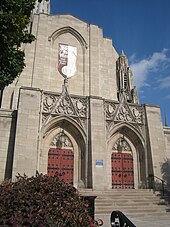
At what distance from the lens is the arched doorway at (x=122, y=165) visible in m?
15.7

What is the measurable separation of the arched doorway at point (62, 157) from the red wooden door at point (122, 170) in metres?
3.21

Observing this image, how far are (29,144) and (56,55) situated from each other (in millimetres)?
10530

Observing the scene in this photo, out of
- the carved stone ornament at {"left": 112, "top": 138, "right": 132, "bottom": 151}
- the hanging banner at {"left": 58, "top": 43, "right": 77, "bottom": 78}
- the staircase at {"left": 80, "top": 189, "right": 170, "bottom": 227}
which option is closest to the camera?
the staircase at {"left": 80, "top": 189, "right": 170, "bottom": 227}

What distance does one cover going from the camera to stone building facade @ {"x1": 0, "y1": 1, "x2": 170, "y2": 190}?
13.7 meters

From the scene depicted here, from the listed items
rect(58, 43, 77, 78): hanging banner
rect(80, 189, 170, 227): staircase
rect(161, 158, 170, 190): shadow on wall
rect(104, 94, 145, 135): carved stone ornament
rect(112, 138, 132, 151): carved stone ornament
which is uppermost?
rect(58, 43, 77, 78): hanging banner

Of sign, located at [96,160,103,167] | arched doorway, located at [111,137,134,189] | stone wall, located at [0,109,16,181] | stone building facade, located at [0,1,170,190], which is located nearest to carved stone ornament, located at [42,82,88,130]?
stone building facade, located at [0,1,170,190]

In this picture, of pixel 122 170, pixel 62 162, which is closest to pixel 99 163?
pixel 62 162

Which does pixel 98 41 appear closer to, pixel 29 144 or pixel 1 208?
pixel 29 144

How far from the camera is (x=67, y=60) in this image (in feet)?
68.1

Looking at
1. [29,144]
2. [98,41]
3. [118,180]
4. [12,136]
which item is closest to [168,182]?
[118,180]

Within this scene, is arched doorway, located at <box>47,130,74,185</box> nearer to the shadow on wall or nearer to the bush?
the shadow on wall

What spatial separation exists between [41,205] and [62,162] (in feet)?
37.1

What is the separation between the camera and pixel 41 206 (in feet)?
12.6

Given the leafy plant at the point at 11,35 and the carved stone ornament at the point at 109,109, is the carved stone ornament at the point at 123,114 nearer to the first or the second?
the carved stone ornament at the point at 109,109
